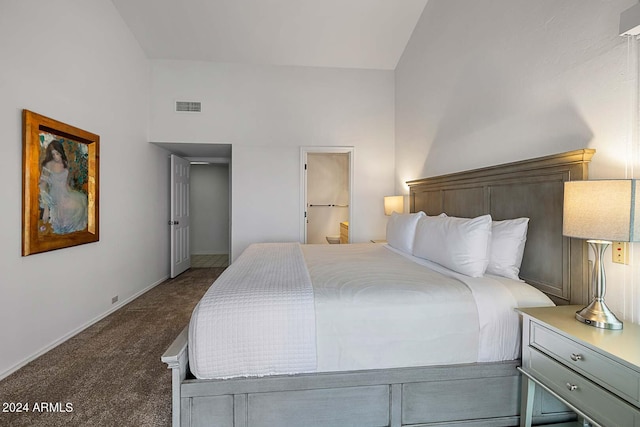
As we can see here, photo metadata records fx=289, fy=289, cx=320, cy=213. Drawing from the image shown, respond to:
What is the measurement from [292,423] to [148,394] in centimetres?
109

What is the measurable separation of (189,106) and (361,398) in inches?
167

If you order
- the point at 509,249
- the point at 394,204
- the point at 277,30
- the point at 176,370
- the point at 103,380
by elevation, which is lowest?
the point at 103,380

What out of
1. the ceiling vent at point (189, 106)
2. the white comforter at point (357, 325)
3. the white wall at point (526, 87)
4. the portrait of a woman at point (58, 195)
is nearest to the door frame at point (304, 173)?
the white wall at point (526, 87)

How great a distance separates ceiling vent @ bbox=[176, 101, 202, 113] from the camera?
4176mm

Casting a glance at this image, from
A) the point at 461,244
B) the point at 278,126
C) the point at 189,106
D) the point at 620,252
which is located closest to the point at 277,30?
the point at 278,126

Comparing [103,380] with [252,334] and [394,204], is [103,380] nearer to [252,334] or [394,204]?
[252,334]

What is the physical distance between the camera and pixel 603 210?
1188 millimetres

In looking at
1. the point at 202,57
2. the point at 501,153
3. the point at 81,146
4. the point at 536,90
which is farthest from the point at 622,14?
the point at 202,57

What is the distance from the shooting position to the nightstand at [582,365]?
1.00 metres

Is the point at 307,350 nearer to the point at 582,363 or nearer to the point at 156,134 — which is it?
the point at 582,363

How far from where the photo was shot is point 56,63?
2.48m

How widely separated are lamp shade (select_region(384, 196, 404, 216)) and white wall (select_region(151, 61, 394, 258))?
0.38m

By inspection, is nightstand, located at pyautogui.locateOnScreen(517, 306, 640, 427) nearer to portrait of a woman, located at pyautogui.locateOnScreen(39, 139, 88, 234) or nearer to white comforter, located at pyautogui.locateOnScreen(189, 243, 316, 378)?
white comforter, located at pyautogui.locateOnScreen(189, 243, 316, 378)

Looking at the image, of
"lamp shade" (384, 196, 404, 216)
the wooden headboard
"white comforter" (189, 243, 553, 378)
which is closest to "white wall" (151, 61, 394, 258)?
"lamp shade" (384, 196, 404, 216)
